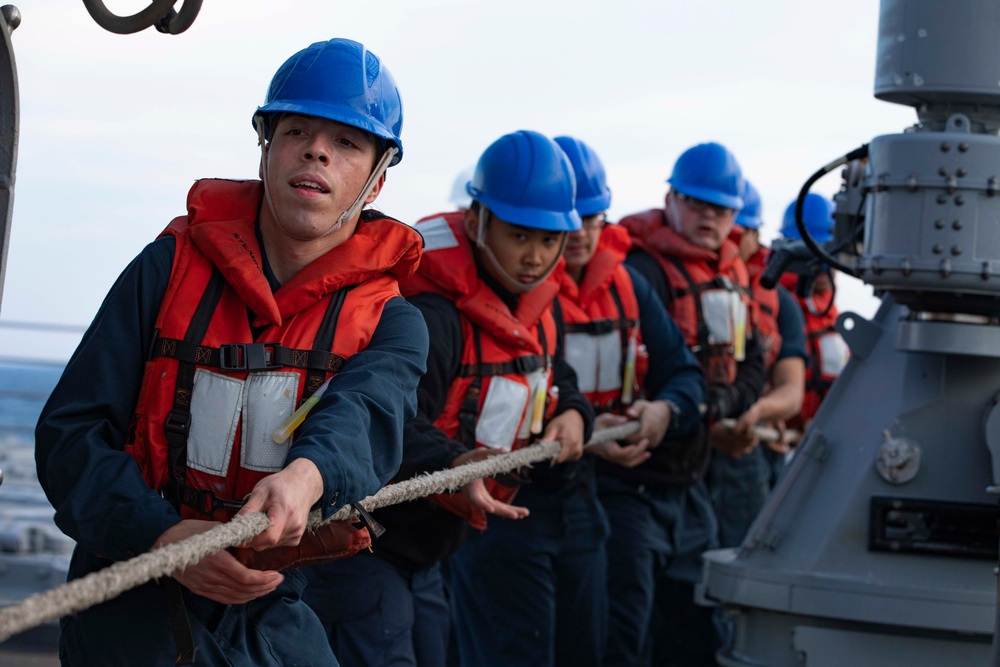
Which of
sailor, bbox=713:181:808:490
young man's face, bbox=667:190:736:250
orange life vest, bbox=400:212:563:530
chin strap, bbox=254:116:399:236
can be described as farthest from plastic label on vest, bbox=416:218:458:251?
sailor, bbox=713:181:808:490

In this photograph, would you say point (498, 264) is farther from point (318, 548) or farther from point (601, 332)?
point (318, 548)

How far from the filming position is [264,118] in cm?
331

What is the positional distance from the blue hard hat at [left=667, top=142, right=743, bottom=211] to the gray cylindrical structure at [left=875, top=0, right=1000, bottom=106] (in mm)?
2689

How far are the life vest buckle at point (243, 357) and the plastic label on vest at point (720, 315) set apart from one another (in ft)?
14.4

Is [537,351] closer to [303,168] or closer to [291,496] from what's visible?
[303,168]

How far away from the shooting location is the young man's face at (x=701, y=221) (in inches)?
288

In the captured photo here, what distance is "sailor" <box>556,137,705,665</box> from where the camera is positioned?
19.1 ft

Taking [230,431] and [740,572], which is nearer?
[230,431]

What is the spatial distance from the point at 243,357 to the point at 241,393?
2.8 inches

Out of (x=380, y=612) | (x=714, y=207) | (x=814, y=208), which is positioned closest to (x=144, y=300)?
(x=380, y=612)

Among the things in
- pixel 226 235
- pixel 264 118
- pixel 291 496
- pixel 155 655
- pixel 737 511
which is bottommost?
pixel 737 511

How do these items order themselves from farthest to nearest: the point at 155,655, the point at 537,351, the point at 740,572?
the point at 740,572 < the point at 537,351 < the point at 155,655

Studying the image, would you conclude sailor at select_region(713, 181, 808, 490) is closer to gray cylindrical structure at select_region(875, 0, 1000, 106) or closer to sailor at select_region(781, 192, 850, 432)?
sailor at select_region(781, 192, 850, 432)

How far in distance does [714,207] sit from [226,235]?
4.83 meters
